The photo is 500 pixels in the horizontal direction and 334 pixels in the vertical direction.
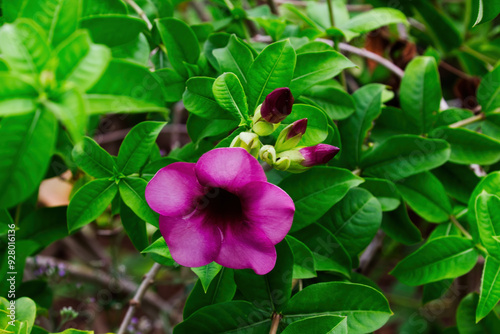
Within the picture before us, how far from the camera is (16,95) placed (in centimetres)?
51

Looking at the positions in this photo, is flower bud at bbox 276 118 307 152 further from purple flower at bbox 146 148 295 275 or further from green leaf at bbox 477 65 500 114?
green leaf at bbox 477 65 500 114

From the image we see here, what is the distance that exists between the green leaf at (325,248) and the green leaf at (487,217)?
0.90ft

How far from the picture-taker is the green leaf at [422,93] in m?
1.06

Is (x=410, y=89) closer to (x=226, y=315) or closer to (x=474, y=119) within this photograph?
(x=474, y=119)

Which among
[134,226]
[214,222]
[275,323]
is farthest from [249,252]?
[134,226]

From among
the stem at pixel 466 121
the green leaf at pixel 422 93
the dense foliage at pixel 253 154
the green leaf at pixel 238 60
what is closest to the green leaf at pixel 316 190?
the dense foliage at pixel 253 154

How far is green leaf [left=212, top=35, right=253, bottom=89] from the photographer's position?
2.75ft

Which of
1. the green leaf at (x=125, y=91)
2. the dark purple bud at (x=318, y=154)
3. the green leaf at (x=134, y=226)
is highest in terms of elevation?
the green leaf at (x=125, y=91)

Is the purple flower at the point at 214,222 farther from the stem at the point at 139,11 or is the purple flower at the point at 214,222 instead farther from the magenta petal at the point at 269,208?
the stem at the point at 139,11

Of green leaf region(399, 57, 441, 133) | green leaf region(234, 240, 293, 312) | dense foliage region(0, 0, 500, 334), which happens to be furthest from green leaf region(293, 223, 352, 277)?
green leaf region(399, 57, 441, 133)

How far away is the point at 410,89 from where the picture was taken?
42.9 inches

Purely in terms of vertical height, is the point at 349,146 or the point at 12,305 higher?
the point at 349,146

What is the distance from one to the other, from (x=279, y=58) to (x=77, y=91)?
400mm

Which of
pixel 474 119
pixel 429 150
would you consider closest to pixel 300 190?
pixel 429 150
